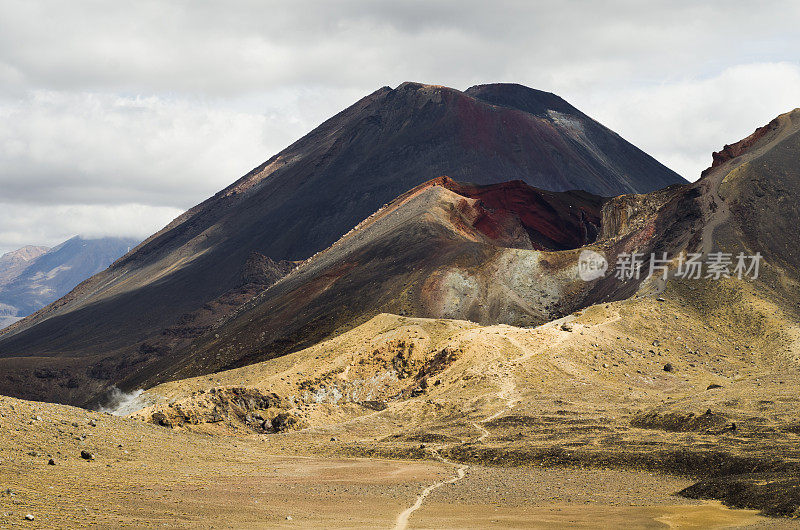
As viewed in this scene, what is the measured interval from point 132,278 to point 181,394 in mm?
135990

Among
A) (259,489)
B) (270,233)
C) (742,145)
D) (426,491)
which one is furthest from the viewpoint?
(270,233)

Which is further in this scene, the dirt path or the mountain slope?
the mountain slope

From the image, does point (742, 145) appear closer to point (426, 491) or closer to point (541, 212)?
point (541, 212)

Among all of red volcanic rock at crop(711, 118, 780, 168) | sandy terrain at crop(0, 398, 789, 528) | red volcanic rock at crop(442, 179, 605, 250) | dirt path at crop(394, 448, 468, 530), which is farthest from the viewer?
red volcanic rock at crop(442, 179, 605, 250)

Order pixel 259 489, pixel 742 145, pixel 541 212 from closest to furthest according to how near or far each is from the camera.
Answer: pixel 259 489 → pixel 742 145 → pixel 541 212

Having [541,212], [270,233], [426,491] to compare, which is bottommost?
[426,491]

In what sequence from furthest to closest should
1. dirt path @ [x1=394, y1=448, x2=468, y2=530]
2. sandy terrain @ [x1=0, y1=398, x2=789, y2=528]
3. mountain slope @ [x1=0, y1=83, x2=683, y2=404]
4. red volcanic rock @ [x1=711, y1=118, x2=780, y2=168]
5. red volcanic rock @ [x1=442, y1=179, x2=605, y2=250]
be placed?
1. mountain slope @ [x1=0, y1=83, x2=683, y2=404]
2. red volcanic rock @ [x1=442, y1=179, x2=605, y2=250]
3. red volcanic rock @ [x1=711, y1=118, x2=780, y2=168]
4. dirt path @ [x1=394, y1=448, x2=468, y2=530]
5. sandy terrain @ [x1=0, y1=398, x2=789, y2=528]

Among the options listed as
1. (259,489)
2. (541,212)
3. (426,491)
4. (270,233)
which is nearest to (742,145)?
(541,212)

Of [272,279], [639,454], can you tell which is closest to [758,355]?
[639,454]

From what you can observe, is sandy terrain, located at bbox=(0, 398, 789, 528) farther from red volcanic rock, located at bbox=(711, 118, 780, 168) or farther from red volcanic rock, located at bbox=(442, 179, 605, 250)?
red volcanic rock, located at bbox=(442, 179, 605, 250)

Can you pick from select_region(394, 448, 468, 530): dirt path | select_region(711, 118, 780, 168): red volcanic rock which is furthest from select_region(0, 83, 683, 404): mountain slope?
select_region(394, 448, 468, 530): dirt path

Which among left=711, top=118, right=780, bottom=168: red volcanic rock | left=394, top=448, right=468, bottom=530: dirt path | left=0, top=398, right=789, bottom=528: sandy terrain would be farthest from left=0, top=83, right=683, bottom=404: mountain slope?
left=394, top=448, right=468, bottom=530: dirt path

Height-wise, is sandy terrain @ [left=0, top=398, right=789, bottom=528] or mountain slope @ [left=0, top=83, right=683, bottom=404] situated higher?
mountain slope @ [left=0, top=83, right=683, bottom=404]

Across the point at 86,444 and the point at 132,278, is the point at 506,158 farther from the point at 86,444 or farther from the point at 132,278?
the point at 86,444
